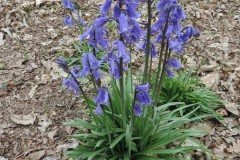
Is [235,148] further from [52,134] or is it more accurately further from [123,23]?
[123,23]

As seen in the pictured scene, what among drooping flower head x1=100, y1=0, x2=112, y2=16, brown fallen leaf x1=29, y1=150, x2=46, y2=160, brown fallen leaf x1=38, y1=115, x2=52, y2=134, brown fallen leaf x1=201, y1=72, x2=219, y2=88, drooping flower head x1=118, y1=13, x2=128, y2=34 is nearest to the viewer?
drooping flower head x1=118, y1=13, x2=128, y2=34

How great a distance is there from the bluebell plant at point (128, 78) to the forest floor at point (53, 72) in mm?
696

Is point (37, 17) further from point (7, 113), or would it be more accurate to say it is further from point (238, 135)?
point (238, 135)

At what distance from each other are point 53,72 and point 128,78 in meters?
1.78

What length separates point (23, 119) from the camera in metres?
4.38

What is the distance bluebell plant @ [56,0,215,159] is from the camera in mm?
2394

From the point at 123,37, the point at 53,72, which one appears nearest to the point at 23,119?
the point at 53,72

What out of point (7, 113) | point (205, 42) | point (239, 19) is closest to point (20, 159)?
point (7, 113)

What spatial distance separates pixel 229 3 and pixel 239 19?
0.68 metres

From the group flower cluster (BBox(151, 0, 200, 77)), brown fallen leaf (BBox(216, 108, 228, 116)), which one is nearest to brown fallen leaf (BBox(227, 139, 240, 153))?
brown fallen leaf (BBox(216, 108, 228, 116))

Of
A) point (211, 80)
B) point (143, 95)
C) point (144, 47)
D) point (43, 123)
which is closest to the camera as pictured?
point (143, 95)

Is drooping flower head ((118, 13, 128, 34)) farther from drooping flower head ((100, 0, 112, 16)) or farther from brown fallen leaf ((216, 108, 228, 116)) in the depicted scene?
brown fallen leaf ((216, 108, 228, 116))

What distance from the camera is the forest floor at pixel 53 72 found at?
4.11 meters

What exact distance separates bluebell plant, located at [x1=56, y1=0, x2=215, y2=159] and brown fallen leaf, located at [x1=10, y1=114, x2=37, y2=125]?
3.87 ft
